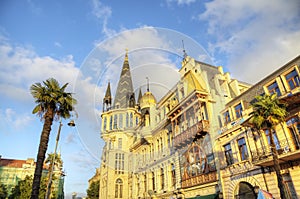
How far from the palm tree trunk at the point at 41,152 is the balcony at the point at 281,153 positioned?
1458 cm

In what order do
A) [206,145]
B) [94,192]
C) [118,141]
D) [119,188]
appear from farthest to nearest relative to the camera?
[94,192]
[118,141]
[119,188]
[206,145]

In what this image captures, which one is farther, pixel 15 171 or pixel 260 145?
pixel 15 171

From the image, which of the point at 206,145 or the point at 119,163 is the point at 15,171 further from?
the point at 206,145

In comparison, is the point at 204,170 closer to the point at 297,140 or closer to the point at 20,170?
the point at 297,140

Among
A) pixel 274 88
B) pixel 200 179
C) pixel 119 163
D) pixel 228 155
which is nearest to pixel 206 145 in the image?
pixel 228 155

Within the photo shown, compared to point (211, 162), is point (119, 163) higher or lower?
higher

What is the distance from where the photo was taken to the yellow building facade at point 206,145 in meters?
14.1

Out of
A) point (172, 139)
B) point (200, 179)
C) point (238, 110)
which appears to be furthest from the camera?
point (172, 139)

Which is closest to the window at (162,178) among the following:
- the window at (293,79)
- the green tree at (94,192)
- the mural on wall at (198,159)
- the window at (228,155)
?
the mural on wall at (198,159)

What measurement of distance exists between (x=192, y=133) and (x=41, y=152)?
1308 cm

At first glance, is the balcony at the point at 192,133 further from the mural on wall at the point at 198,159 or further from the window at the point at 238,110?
the window at the point at 238,110

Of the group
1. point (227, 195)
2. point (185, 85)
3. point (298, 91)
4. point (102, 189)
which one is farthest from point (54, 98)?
point (102, 189)

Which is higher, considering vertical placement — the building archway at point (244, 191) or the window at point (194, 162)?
the window at point (194, 162)

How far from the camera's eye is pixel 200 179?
19.3m
